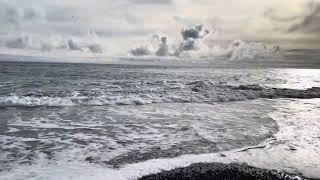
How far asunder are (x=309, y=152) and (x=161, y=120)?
6494 millimetres

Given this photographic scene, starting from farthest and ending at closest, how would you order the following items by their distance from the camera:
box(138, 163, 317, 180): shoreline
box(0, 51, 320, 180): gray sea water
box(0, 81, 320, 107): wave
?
box(0, 81, 320, 107): wave, box(0, 51, 320, 180): gray sea water, box(138, 163, 317, 180): shoreline

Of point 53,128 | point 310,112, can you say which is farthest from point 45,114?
point 310,112

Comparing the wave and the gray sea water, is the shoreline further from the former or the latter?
the wave

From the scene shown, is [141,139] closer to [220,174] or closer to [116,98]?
[220,174]

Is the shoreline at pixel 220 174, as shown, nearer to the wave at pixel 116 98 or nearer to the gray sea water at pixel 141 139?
the gray sea water at pixel 141 139

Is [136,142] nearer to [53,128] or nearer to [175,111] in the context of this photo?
[53,128]

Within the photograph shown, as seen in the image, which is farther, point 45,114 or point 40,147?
Result: point 45,114

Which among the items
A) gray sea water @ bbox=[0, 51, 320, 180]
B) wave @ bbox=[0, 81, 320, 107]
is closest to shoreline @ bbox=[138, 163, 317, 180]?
gray sea water @ bbox=[0, 51, 320, 180]

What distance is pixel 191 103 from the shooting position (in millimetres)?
22562

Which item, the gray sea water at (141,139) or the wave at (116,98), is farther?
the wave at (116,98)

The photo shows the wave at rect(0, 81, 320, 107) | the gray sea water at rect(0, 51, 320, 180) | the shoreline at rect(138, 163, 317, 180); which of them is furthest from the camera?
the wave at rect(0, 81, 320, 107)

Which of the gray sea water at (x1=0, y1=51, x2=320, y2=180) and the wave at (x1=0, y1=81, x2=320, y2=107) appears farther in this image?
the wave at (x1=0, y1=81, x2=320, y2=107)

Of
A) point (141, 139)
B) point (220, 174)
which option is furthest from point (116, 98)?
point (220, 174)

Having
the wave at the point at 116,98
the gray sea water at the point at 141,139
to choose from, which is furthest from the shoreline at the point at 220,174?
the wave at the point at 116,98
